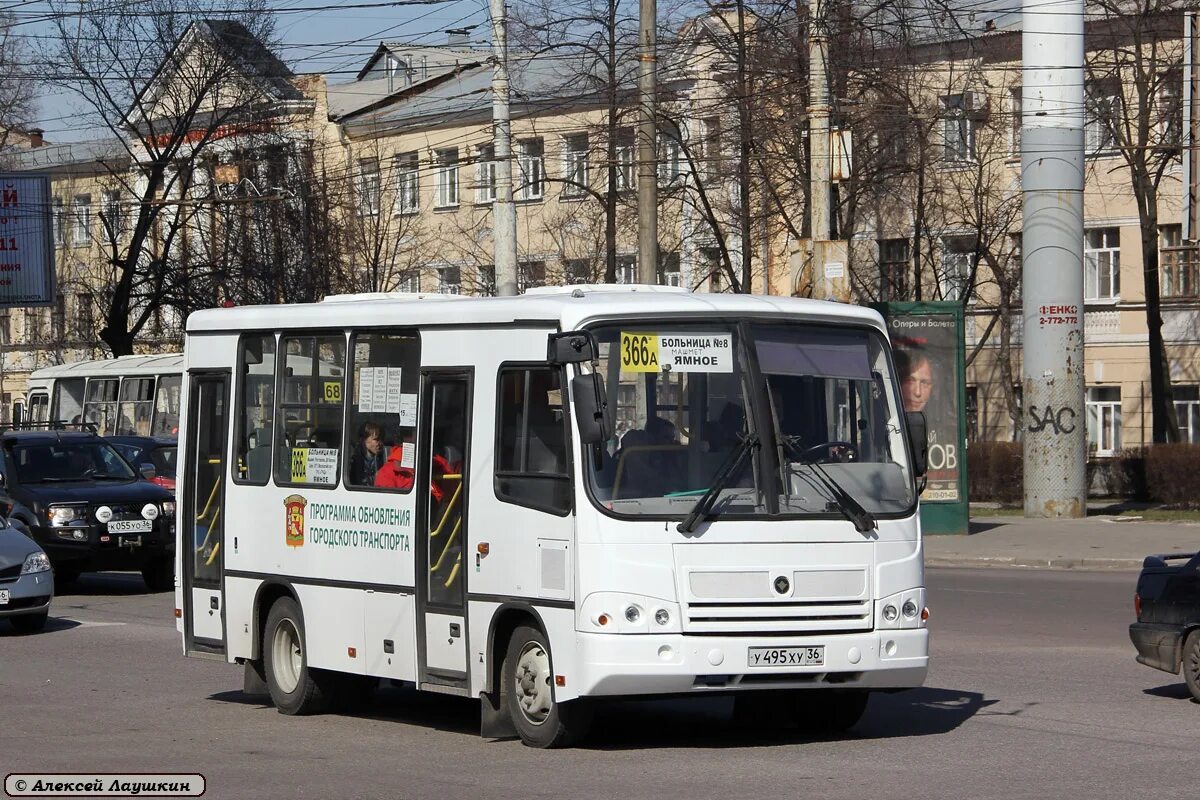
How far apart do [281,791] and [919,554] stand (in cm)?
367

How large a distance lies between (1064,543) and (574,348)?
18.6 metres

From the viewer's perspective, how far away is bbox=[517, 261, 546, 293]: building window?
51847 mm

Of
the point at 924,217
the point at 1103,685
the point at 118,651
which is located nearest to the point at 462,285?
the point at 924,217

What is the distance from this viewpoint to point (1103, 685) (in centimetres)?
1276

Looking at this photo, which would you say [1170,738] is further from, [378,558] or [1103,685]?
[378,558]

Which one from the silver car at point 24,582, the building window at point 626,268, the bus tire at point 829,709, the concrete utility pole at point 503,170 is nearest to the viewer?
the bus tire at point 829,709

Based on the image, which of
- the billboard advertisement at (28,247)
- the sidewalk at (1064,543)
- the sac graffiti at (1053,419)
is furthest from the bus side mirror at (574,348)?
the billboard advertisement at (28,247)

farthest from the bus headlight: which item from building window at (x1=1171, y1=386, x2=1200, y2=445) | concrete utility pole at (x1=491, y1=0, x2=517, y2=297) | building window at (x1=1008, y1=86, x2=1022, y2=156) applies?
building window at (x1=1171, y1=386, x2=1200, y2=445)

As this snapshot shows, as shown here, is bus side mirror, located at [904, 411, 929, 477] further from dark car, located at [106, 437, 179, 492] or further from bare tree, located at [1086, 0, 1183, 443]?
bare tree, located at [1086, 0, 1183, 443]

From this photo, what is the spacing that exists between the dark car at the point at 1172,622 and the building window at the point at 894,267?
120 feet

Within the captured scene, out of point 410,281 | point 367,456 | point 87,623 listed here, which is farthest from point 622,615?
point 410,281

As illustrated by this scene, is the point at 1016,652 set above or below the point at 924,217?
below

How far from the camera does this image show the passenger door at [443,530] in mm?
10773

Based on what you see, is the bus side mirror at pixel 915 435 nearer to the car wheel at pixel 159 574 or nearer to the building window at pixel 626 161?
the car wheel at pixel 159 574
